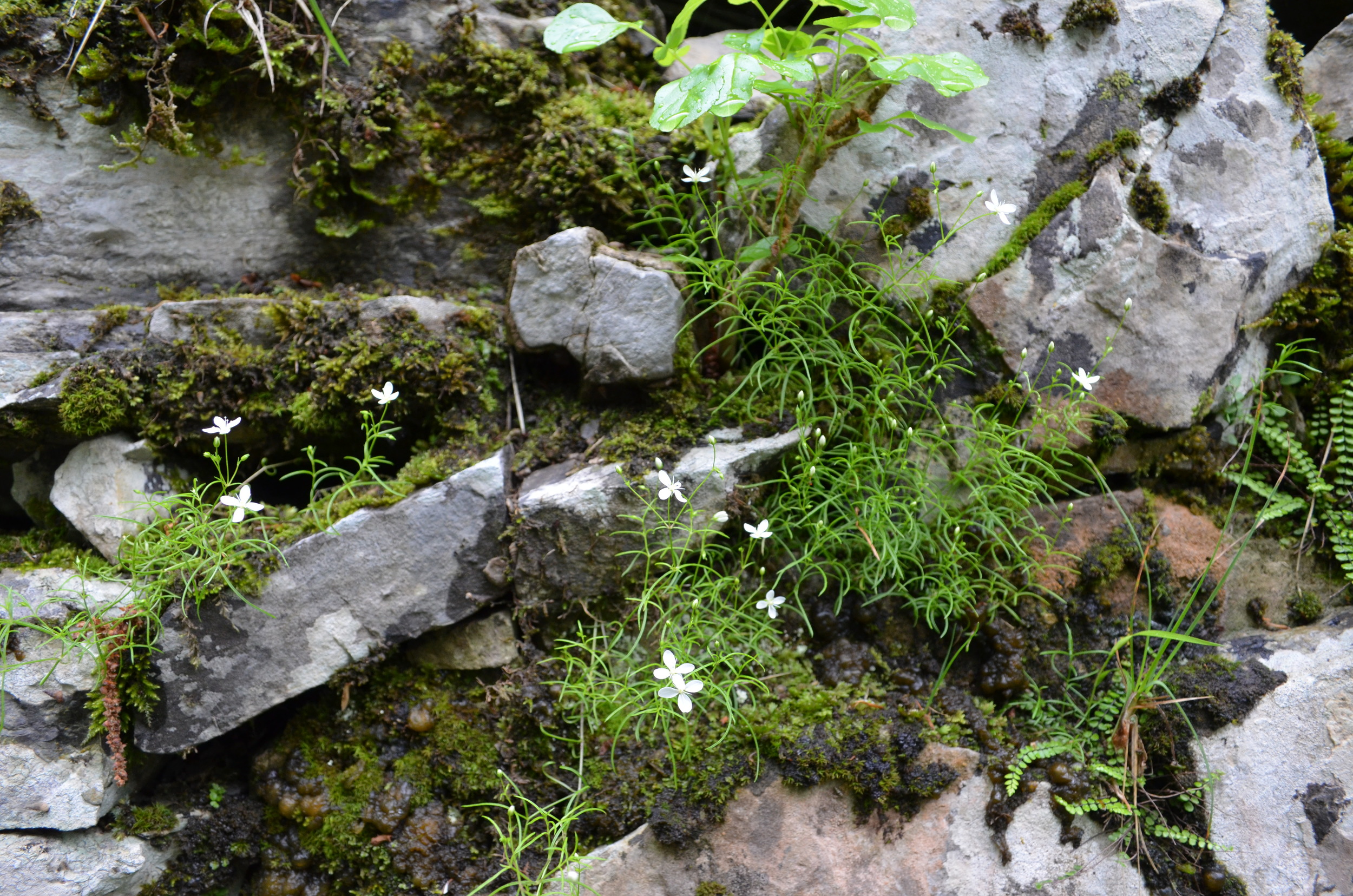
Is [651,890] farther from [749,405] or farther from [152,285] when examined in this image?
[152,285]

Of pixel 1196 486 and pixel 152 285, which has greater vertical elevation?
pixel 1196 486

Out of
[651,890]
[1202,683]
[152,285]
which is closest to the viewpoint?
[651,890]

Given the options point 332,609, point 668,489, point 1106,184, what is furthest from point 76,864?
point 1106,184

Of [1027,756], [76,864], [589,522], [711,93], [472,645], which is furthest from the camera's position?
[472,645]

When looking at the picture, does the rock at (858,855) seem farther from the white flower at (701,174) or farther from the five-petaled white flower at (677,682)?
the white flower at (701,174)

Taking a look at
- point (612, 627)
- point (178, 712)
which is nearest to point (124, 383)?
point (178, 712)

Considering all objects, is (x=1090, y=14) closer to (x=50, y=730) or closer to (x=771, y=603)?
(x=771, y=603)
